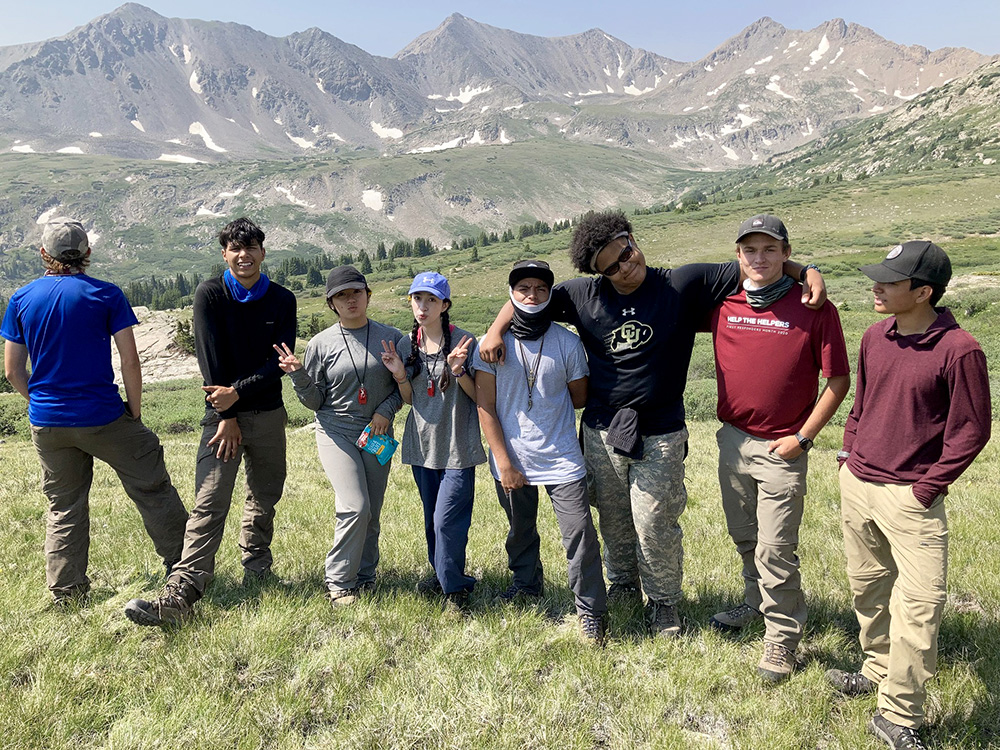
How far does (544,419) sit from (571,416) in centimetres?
22

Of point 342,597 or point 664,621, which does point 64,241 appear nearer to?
point 342,597

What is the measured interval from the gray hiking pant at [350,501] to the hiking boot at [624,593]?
7.05ft

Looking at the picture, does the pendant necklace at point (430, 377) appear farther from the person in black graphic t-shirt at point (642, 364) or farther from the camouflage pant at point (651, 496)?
the camouflage pant at point (651, 496)

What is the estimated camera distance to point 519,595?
5.18 m

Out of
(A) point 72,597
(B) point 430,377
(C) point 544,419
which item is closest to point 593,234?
(C) point 544,419

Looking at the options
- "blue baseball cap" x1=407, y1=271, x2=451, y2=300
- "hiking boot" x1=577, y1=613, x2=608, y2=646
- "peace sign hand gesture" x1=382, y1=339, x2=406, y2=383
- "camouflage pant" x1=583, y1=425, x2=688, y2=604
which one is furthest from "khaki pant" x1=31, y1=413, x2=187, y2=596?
"camouflage pant" x1=583, y1=425, x2=688, y2=604

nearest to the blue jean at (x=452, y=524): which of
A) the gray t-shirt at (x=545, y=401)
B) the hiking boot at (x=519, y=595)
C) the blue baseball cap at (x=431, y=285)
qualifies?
the hiking boot at (x=519, y=595)

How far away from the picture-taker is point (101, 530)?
6.97 metres

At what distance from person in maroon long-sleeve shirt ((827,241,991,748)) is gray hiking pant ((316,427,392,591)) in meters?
3.67

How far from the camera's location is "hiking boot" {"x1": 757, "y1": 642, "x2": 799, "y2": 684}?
402 centimetres

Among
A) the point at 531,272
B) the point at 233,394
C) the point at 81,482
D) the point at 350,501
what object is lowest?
the point at 350,501

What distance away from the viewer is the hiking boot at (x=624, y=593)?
16.5 feet

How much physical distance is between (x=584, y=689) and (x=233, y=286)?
4178 millimetres

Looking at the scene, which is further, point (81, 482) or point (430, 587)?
point (430, 587)
